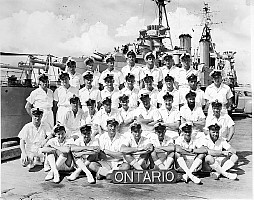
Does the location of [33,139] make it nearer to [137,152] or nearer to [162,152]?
[137,152]

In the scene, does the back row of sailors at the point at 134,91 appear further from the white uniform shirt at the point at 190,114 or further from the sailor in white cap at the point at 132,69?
the white uniform shirt at the point at 190,114

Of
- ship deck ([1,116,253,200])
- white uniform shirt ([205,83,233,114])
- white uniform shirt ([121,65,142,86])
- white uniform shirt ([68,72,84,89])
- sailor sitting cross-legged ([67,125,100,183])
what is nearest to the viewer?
ship deck ([1,116,253,200])

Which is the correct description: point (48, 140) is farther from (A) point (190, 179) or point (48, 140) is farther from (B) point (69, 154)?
(A) point (190, 179)

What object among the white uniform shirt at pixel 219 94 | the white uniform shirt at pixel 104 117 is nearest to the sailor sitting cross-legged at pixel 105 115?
the white uniform shirt at pixel 104 117

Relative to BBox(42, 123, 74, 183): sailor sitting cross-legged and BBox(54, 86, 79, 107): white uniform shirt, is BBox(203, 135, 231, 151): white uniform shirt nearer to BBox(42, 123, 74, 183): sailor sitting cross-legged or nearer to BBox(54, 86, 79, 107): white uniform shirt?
BBox(42, 123, 74, 183): sailor sitting cross-legged

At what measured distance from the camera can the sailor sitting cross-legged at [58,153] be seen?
4.75 meters

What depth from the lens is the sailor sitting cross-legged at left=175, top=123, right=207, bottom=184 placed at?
471cm

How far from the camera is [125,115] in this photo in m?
5.39

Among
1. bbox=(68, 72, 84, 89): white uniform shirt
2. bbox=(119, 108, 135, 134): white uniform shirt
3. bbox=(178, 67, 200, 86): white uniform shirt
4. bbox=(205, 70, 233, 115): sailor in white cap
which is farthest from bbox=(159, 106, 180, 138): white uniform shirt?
bbox=(68, 72, 84, 89): white uniform shirt

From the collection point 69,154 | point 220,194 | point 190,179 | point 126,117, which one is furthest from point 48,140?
point 220,194

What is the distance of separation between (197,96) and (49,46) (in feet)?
12.7

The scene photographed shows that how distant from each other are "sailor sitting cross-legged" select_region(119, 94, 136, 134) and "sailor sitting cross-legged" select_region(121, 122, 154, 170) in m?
0.48

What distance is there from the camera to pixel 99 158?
15.9 feet

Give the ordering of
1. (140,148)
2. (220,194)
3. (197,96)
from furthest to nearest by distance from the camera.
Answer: (197,96), (140,148), (220,194)
